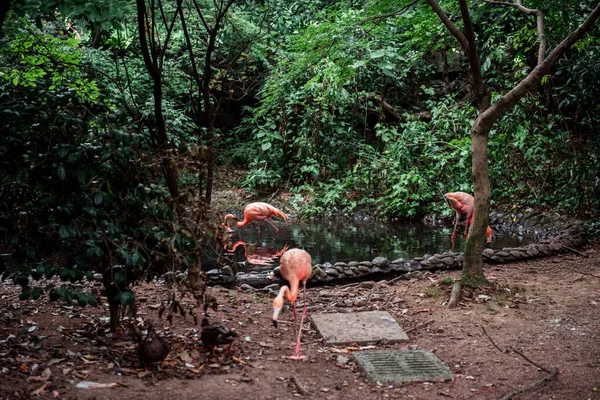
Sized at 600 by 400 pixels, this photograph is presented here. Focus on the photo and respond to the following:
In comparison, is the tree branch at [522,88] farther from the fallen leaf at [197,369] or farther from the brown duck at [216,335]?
the fallen leaf at [197,369]

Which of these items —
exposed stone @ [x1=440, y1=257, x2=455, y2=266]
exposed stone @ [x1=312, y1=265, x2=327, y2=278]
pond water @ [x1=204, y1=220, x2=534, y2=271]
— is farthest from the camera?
pond water @ [x1=204, y1=220, x2=534, y2=271]

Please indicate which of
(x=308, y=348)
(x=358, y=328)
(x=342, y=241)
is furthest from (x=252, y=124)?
(x=308, y=348)

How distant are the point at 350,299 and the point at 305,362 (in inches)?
72.1

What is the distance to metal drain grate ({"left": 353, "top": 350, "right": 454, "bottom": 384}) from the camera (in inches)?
159

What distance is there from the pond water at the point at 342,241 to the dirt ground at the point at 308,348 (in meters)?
1.69

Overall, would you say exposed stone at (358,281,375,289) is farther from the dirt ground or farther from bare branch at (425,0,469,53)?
bare branch at (425,0,469,53)

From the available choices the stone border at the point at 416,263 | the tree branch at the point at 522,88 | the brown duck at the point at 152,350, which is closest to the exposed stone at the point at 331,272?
the stone border at the point at 416,263

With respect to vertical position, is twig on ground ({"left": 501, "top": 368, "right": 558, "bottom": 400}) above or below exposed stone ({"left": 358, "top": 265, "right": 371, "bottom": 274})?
below

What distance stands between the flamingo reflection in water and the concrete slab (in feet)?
7.61

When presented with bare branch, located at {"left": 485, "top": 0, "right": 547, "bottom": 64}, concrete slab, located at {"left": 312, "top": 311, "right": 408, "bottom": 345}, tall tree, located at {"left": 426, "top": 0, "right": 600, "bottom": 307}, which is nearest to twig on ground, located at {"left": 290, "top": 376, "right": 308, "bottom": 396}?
concrete slab, located at {"left": 312, "top": 311, "right": 408, "bottom": 345}

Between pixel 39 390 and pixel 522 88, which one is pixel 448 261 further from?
pixel 39 390

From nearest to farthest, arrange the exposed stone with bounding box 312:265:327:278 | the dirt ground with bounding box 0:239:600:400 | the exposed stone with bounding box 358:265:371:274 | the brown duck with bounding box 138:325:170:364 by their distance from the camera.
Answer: the dirt ground with bounding box 0:239:600:400 → the brown duck with bounding box 138:325:170:364 → the exposed stone with bounding box 312:265:327:278 → the exposed stone with bounding box 358:265:371:274

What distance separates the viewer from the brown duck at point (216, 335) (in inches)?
159

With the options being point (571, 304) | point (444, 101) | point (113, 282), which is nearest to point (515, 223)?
point (444, 101)
